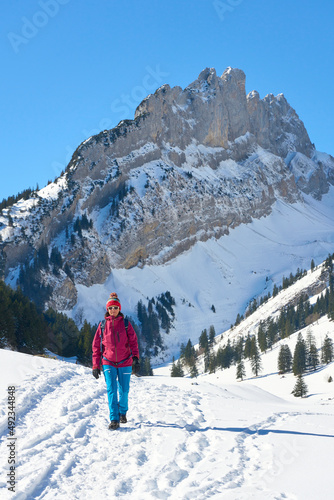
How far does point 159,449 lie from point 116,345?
2631 mm

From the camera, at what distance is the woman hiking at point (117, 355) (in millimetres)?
9125

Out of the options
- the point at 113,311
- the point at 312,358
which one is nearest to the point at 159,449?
the point at 113,311

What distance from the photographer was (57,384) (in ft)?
43.4

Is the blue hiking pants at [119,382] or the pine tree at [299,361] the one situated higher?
the pine tree at [299,361]

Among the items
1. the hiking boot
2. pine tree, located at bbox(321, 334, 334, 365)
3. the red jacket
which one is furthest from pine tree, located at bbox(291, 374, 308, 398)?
the hiking boot

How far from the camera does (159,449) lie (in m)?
7.08

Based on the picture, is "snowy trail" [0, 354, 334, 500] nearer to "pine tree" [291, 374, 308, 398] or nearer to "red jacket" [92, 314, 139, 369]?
A: "red jacket" [92, 314, 139, 369]

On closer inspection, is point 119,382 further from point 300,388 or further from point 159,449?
point 300,388

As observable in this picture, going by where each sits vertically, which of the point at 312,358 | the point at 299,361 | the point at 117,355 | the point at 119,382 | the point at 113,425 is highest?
the point at 312,358

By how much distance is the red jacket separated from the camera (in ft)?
30.0

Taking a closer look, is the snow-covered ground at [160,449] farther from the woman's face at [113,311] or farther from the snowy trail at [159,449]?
the woman's face at [113,311]

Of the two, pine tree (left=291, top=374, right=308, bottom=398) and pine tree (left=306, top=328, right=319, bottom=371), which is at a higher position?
pine tree (left=306, top=328, right=319, bottom=371)

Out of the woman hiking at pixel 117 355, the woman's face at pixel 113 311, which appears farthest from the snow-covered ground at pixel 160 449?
the woman's face at pixel 113 311

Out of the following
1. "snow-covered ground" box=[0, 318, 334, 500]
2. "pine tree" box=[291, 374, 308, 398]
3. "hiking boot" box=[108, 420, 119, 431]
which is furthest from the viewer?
"pine tree" box=[291, 374, 308, 398]
